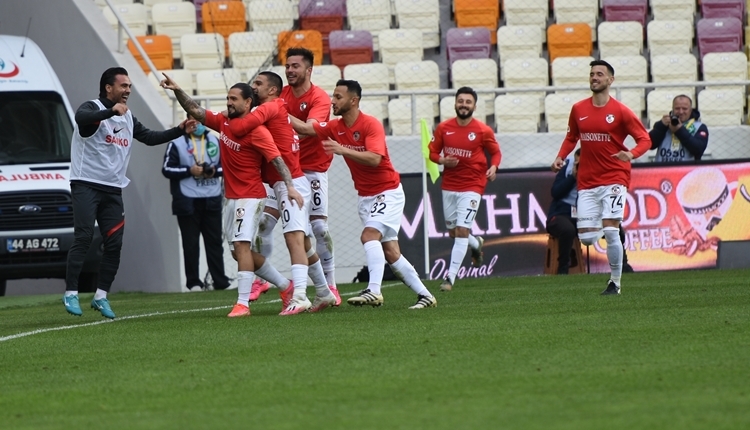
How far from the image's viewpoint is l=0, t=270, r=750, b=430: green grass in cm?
527

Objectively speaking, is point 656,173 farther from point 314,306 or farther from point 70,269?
point 70,269

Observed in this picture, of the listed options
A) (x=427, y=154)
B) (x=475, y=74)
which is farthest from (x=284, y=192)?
(x=475, y=74)

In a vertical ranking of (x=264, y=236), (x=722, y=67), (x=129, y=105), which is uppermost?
(x=129, y=105)

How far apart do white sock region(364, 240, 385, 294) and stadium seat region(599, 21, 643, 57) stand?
11.2m

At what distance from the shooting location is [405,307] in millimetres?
11016

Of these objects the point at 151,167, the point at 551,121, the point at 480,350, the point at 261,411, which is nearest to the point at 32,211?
the point at 151,167

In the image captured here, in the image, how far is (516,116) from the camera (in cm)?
1936

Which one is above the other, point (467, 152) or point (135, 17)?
point (135, 17)

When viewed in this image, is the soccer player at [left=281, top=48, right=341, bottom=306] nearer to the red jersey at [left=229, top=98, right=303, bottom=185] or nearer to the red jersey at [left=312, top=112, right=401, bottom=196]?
the red jersey at [left=312, top=112, right=401, bottom=196]

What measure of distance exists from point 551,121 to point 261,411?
564 inches

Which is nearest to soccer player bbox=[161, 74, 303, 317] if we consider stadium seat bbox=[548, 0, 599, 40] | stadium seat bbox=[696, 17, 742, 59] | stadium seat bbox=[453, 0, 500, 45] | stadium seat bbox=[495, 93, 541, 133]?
stadium seat bbox=[495, 93, 541, 133]

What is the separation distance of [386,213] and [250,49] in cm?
1118

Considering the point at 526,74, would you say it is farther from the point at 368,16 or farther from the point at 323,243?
the point at 323,243

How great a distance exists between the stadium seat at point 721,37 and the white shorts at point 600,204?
9.61 metres
